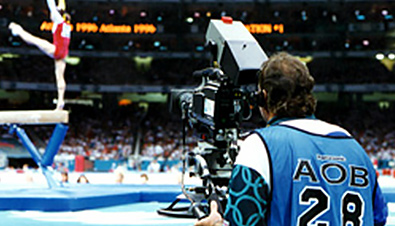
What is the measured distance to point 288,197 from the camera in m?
1.61

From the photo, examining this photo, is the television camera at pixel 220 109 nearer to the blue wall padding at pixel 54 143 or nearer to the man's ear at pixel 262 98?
the man's ear at pixel 262 98

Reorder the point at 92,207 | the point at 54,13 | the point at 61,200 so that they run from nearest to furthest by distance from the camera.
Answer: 1. the point at 61,200
2. the point at 92,207
3. the point at 54,13

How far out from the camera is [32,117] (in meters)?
8.59

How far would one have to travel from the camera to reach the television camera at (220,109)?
10.4 ft

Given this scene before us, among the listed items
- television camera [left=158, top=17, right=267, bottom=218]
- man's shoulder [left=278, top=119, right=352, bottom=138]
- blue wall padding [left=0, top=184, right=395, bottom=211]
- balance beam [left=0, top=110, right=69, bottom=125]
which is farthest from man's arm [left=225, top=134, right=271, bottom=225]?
balance beam [left=0, top=110, right=69, bottom=125]

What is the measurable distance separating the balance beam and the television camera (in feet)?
16.3

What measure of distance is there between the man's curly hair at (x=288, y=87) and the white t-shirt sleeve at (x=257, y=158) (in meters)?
0.16

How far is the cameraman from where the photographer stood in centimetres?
159

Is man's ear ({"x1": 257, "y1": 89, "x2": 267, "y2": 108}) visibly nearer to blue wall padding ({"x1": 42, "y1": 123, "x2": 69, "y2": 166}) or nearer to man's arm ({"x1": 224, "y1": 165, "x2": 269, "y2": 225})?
man's arm ({"x1": 224, "y1": 165, "x2": 269, "y2": 225})

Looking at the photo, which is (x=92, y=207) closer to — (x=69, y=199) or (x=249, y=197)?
(x=69, y=199)

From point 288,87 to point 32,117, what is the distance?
24.8ft

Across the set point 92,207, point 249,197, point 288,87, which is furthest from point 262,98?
point 92,207

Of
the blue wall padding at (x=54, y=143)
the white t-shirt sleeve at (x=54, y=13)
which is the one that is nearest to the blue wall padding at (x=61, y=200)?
the blue wall padding at (x=54, y=143)

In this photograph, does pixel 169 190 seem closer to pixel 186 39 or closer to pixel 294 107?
pixel 294 107
